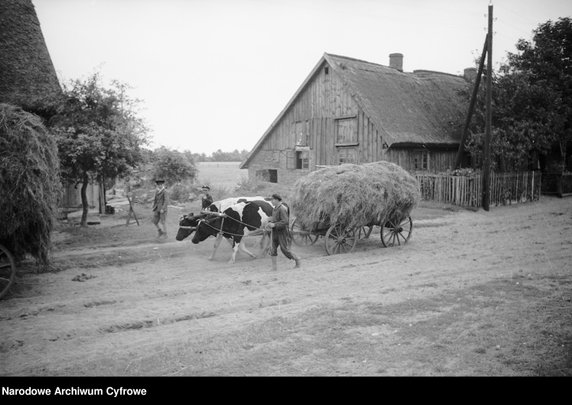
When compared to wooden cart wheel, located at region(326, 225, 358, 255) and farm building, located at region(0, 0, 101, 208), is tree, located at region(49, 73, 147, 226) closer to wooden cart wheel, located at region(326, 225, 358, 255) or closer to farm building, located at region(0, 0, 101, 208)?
farm building, located at region(0, 0, 101, 208)

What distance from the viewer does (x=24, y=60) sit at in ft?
51.6

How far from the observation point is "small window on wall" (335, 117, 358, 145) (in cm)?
2375

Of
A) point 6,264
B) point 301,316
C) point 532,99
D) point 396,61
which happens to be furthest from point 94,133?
point 396,61

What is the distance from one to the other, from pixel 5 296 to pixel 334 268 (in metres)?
6.64

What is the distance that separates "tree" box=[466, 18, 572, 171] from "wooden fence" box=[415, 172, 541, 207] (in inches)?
60.7

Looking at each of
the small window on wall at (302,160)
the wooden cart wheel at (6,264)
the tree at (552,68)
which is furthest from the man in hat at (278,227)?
the tree at (552,68)

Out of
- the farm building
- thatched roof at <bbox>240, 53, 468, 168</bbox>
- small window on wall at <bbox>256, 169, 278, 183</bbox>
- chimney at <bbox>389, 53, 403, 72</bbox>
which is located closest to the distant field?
small window on wall at <bbox>256, 169, 278, 183</bbox>

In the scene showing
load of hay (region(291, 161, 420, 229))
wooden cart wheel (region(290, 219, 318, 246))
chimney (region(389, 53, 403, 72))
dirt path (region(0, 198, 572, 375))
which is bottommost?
dirt path (region(0, 198, 572, 375))

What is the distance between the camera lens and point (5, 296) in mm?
7633

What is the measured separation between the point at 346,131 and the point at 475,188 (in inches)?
302

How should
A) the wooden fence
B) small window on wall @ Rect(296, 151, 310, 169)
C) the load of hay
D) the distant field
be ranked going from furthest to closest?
the distant field
small window on wall @ Rect(296, 151, 310, 169)
the wooden fence
the load of hay

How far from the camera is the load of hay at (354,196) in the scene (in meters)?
11.0

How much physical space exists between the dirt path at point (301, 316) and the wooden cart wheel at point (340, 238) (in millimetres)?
485

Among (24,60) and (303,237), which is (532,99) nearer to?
(303,237)
